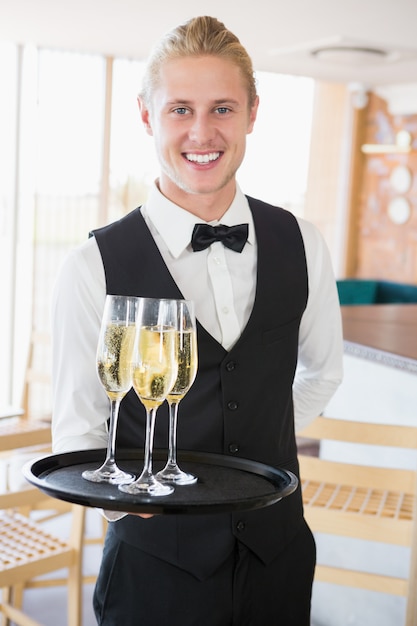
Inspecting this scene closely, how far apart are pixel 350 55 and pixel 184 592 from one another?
18.5 feet

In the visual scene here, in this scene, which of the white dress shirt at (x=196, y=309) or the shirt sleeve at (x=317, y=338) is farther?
the shirt sleeve at (x=317, y=338)

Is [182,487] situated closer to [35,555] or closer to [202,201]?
[202,201]

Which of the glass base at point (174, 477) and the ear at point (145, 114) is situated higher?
the ear at point (145, 114)

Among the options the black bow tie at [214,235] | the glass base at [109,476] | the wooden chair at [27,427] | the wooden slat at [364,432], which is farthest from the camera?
the wooden chair at [27,427]

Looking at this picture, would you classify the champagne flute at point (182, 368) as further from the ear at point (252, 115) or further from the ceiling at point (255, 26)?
the ceiling at point (255, 26)

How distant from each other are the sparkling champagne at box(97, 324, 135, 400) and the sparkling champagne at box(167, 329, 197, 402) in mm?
67

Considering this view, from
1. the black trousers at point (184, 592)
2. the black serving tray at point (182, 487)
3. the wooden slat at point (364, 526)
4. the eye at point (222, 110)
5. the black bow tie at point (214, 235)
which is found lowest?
the wooden slat at point (364, 526)

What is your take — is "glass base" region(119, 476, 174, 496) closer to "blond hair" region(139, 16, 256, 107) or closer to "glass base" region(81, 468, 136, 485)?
"glass base" region(81, 468, 136, 485)

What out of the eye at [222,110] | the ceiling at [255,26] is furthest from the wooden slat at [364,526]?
the ceiling at [255,26]

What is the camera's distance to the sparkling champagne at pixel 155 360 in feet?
3.79

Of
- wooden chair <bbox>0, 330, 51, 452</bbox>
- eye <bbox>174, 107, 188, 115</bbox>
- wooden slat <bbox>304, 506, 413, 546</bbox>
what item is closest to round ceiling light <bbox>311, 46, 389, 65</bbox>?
wooden chair <bbox>0, 330, 51, 452</bbox>

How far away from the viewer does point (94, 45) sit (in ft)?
22.0

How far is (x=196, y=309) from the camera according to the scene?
62.8 inches

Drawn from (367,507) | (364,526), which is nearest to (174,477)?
(364,526)
